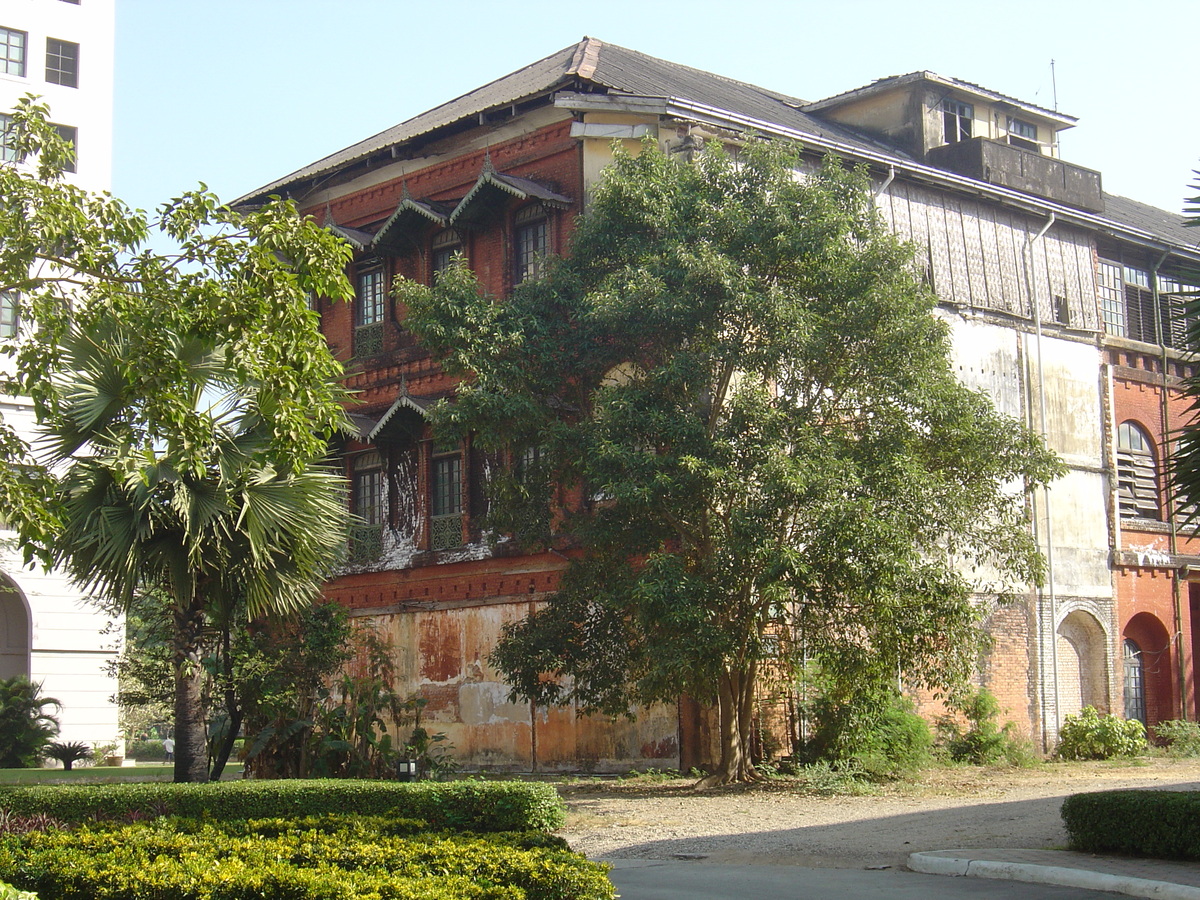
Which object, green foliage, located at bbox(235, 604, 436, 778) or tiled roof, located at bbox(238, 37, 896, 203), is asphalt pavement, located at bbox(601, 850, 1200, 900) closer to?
green foliage, located at bbox(235, 604, 436, 778)

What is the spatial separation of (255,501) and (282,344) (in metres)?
5.19

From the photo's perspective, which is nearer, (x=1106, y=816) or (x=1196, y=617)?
(x=1106, y=816)

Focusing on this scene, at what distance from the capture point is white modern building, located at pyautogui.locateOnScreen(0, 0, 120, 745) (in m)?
37.0

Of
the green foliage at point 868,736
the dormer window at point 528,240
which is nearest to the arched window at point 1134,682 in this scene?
the green foliage at point 868,736

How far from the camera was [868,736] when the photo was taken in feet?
66.5

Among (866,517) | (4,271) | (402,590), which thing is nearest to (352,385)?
(402,590)

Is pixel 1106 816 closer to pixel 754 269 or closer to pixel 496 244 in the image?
pixel 754 269

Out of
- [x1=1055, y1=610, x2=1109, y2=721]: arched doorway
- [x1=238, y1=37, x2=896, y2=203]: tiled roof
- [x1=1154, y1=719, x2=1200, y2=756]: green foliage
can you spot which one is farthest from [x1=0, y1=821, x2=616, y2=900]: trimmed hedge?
[x1=1154, y1=719, x2=1200, y2=756]: green foliage

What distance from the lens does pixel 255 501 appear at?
52.4 feet

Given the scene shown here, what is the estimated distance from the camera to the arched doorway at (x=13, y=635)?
125ft

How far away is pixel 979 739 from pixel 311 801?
13451 mm

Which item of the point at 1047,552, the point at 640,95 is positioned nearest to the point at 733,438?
the point at 640,95

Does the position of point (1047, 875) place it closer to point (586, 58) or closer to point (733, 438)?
point (733, 438)

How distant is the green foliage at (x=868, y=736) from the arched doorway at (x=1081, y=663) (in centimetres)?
761
